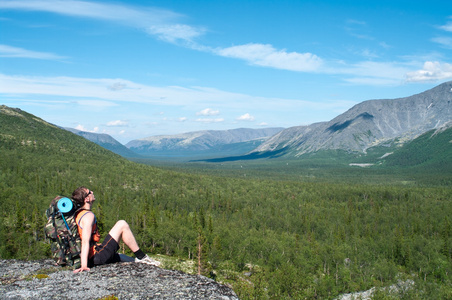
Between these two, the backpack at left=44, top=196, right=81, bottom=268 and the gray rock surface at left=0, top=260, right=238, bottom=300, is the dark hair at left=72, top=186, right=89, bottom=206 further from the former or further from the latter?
the gray rock surface at left=0, top=260, right=238, bottom=300

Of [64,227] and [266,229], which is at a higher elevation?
[64,227]

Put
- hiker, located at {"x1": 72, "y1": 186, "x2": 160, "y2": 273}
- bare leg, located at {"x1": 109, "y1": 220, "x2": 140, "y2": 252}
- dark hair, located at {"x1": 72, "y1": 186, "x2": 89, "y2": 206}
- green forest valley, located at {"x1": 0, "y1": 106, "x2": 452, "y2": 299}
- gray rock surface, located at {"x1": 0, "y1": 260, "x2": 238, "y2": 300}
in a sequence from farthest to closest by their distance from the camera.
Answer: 1. green forest valley, located at {"x1": 0, "y1": 106, "x2": 452, "y2": 299}
2. bare leg, located at {"x1": 109, "y1": 220, "x2": 140, "y2": 252}
3. dark hair, located at {"x1": 72, "y1": 186, "x2": 89, "y2": 206}
4. hiker, located at {"x1": 72, "y1": 186, "x2": 160, "y2": 273}
5. gray rock surface, located at {"x1": 0, "y1": 260, "x2": 238, "y2": 300}

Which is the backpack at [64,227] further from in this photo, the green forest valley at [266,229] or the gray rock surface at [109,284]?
the green forest valley at [266,229]

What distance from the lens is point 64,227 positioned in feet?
47.4

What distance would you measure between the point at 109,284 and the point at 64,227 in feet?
11.3

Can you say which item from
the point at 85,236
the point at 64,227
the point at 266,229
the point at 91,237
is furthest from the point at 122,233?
the point at 266,229

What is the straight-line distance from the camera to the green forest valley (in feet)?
255

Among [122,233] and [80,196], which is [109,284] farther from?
[80,196]

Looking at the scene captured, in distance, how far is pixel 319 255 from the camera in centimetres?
9750

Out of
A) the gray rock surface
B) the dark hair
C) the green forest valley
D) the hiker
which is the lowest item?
the green forest valley

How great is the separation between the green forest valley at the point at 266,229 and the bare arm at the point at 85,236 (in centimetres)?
4119

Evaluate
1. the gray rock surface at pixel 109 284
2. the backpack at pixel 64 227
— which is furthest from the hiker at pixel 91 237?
the gray rock surface at pixel 109 284

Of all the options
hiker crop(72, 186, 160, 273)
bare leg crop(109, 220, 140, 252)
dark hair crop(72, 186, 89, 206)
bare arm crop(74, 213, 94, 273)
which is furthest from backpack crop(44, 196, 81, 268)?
bare leg crop(109, 220, 140, 252)

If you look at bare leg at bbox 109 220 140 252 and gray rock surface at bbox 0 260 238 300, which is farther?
bare leg at bbox 109 220 140 252
